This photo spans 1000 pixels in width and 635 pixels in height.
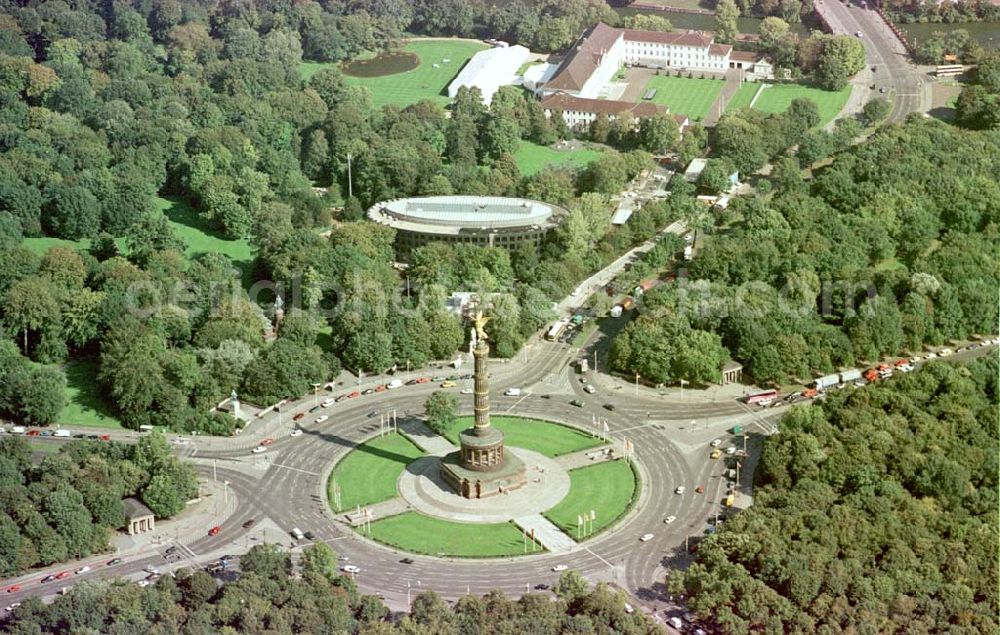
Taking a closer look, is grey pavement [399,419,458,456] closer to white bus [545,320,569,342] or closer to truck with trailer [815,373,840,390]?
white bus [545,320,569,342]

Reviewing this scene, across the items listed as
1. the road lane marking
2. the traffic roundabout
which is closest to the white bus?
the traffic roundabout

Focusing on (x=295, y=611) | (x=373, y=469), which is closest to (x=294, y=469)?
(x=373, y=469)

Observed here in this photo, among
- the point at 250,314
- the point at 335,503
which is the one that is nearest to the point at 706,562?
the point at 335,503

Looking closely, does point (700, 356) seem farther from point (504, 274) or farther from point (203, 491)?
point (203, 491)

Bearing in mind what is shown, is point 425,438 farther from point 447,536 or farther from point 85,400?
point 85,400

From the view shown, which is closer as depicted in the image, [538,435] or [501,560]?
[501,560]

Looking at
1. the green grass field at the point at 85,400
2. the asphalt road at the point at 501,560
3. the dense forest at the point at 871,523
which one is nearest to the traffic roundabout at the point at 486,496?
the asphalt road at the point at 501,560

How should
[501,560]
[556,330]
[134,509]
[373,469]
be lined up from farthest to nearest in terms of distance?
[556,330]
[373,469]
[134,509]
[501,560]

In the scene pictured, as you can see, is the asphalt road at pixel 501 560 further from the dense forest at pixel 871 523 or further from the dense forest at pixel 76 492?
the dense forest at pixel 871 523
